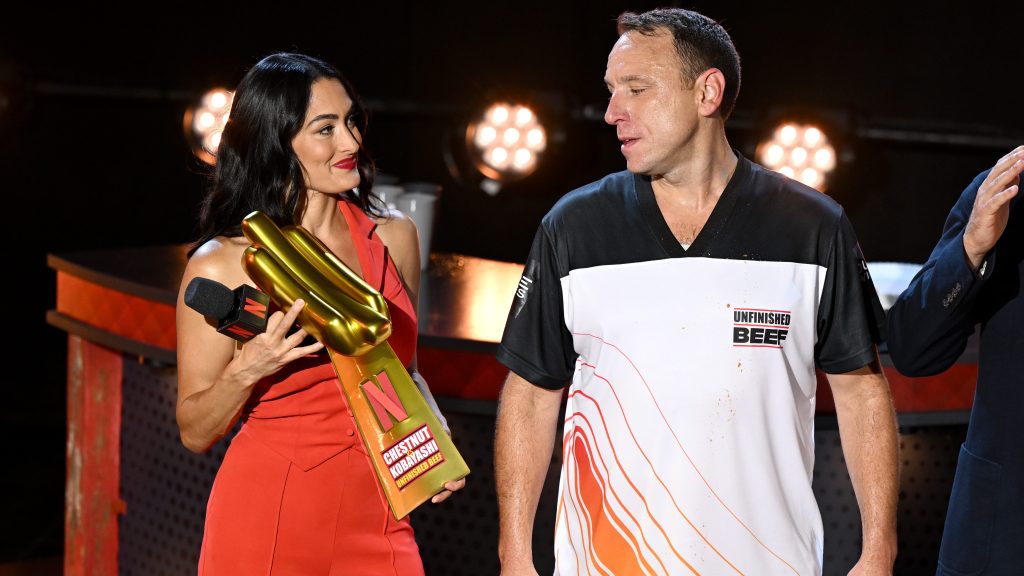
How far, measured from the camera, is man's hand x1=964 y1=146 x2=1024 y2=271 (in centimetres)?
178

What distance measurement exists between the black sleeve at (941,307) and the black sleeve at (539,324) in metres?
0.50

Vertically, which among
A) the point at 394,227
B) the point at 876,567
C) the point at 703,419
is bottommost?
the point at 876,567

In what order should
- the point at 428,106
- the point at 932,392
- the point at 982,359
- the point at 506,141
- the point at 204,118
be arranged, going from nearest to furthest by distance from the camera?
the point at 982,359
the point at 932,392
the point at 204,118
the point at 506,141
the point at 428,106

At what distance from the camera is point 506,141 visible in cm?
507

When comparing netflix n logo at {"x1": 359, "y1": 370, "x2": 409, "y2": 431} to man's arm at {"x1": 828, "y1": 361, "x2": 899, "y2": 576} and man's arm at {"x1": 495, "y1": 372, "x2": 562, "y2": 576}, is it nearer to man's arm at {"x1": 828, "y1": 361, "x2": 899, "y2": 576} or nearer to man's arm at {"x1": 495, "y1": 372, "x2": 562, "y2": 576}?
man's arm at {"x1": 495, "y1": 372, "x2": 562, "y2": 576}

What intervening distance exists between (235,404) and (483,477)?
36.5 inches

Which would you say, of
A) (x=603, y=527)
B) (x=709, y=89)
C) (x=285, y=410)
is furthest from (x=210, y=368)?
(x=709, y=89)

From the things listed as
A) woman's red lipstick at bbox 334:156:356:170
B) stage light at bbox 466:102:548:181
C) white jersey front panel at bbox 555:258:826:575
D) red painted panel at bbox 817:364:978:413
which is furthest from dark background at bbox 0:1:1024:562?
white jersey front panel at bbox 555:258:826:575

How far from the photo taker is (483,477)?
2.86 m

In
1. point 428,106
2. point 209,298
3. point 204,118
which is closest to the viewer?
point 209,298

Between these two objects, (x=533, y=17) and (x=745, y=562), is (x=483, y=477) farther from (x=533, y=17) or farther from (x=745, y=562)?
(x=533, y=17)

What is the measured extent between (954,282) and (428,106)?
3.77m

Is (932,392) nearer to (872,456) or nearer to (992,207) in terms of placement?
(872,456)

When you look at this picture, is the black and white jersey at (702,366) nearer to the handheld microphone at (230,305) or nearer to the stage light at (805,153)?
the handheld microphone at (230,305)
